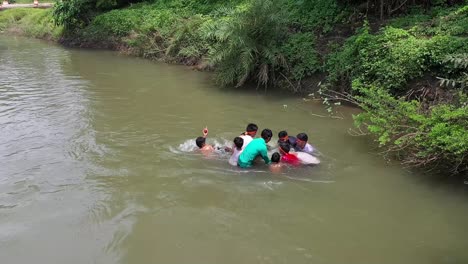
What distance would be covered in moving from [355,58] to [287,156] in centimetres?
486

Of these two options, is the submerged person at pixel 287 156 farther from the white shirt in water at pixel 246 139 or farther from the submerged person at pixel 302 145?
the white shirt in water at pixel 246 139

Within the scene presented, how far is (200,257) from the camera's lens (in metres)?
5.49

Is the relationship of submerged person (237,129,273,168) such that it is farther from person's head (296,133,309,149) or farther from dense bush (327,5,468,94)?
dense bush (327,5,468,94)

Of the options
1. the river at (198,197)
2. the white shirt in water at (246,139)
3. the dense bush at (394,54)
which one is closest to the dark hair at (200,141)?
the river at (198,197)

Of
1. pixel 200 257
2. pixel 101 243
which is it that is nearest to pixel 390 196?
pixel 200 257

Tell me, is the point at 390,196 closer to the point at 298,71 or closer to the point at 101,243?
the point at 101,243

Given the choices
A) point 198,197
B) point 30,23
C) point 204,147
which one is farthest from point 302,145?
point 30,23

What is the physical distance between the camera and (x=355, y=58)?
1159 cm

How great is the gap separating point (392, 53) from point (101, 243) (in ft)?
26.3

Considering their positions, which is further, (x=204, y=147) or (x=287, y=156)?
(x=204, y=147)

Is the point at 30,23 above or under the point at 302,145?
above

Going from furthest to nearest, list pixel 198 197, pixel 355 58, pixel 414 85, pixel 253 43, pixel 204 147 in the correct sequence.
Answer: pixel 253 43 < pixel 355 58 < pixel 414 85 < pixel 204 147 < pixel 198 197

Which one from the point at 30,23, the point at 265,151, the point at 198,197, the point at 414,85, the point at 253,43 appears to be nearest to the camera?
the point at 198,197

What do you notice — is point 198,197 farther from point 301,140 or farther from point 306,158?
point 301,140
